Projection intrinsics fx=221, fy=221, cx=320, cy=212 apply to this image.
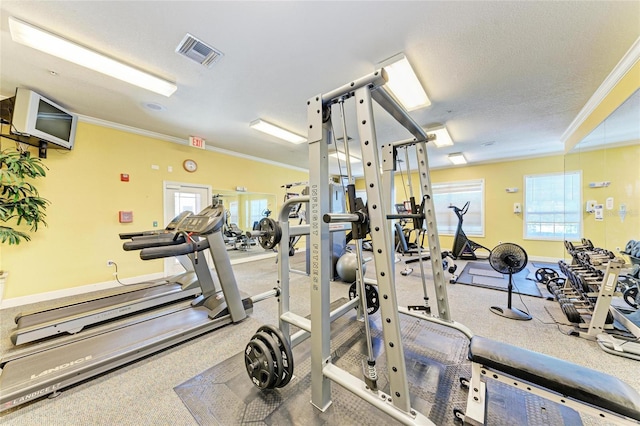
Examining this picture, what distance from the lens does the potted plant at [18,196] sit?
2721 mm

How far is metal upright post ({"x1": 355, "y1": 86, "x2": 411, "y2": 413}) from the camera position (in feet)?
3.57

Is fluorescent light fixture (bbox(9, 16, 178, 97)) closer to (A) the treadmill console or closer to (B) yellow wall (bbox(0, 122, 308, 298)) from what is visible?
(A) the treadmill console

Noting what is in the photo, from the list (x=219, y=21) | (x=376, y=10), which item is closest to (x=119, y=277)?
(x=219, y=21)

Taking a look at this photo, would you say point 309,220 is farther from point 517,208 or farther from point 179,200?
point 517,208

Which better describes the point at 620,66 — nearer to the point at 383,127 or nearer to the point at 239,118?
the point at 383,127

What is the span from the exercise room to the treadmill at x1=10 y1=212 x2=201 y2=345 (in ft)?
0.10

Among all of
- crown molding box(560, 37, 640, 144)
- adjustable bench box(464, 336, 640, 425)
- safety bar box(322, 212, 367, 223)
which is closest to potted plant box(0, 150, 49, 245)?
safety bar box(322, 212, 367, 223)

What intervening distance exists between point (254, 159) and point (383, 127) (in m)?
3.67

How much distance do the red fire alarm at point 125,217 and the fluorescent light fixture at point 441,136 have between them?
18.9 ft

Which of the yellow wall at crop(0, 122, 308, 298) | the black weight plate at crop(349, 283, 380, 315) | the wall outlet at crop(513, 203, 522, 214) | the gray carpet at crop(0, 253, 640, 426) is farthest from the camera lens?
the wall outlet at crop(513, 203, 522, 214)

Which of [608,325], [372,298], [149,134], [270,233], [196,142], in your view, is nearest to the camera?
[270,233]

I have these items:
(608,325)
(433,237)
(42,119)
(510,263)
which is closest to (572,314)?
(608,325)

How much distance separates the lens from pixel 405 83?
2.71 metres

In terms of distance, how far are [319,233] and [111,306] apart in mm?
3047
